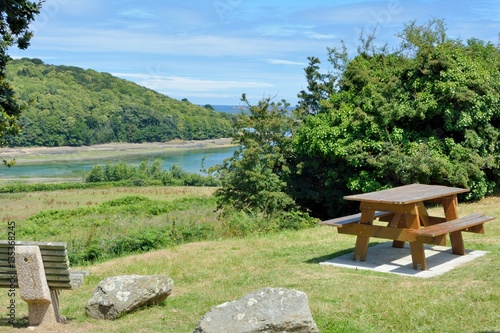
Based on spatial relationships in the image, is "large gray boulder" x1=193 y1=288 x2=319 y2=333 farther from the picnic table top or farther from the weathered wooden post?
the picnic table top

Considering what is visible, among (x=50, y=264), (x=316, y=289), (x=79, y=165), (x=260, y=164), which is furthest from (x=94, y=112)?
(x=50, y=264)

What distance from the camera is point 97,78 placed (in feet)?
571

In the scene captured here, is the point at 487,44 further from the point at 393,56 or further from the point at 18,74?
the point at 18,74

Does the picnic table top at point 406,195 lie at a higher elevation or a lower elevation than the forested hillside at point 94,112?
lower

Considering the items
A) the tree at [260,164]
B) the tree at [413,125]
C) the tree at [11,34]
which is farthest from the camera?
the tree at [260,164]

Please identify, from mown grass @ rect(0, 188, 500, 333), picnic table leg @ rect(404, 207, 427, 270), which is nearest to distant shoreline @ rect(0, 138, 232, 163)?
mown grass @ rect(0, 188, 500, 333)

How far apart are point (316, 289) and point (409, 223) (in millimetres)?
2186

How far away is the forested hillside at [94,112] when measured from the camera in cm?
12331

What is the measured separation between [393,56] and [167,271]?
18177 millimetres

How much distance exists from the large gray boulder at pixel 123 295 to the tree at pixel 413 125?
49.3 feet

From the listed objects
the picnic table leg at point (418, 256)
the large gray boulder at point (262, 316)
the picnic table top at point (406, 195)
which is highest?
the picnic table top at point (406, 195)

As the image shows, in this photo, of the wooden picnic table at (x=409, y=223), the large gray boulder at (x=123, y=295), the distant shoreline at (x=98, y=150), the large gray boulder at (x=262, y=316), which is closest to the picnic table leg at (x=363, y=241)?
the wooden picnic table at (x=409, y=223)

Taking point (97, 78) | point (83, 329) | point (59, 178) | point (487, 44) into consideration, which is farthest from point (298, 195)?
point (97, 78)

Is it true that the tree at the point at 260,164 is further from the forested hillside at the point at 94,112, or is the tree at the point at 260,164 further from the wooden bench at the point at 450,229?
the forested hillside at the point at 94,112
